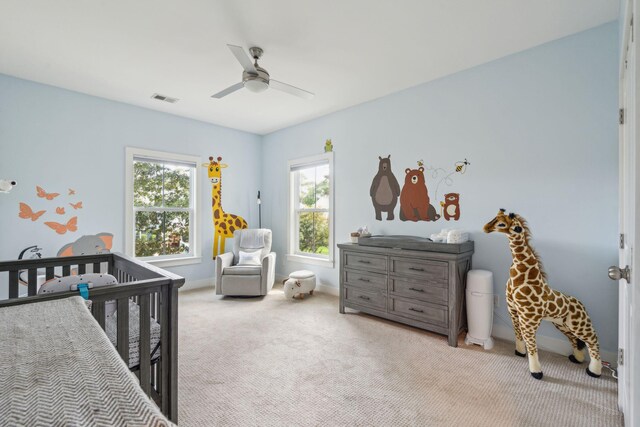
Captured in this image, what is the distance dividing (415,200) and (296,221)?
212cm

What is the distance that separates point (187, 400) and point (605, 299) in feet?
9.97

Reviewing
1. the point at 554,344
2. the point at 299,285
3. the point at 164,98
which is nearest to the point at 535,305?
the point at 554,344

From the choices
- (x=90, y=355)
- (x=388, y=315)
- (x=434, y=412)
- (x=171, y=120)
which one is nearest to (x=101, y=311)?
(x=90, y=355)

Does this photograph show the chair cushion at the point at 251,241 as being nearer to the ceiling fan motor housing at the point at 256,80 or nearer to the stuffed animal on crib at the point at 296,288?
the stuffed animal on crib at the point at 296,288

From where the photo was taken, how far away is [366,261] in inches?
129

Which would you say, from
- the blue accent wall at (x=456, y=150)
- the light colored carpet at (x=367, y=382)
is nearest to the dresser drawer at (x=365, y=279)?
the light colored carpet at (x=367, y=382)

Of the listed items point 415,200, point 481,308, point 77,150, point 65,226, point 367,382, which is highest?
point 77,150

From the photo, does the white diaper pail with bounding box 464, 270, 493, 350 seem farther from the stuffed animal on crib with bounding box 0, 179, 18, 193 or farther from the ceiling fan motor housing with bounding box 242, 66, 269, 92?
the stuffed animal on crib with bounding box 0, 179, 18, 193

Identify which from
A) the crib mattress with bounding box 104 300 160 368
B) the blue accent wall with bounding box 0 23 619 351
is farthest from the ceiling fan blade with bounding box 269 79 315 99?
the crib mattress with bounding box 104 300 160 368

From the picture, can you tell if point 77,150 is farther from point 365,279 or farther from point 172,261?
point 365,279

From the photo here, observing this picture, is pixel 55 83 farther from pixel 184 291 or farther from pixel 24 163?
pixel 184 291

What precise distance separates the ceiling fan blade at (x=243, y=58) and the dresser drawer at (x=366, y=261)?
2.05 meters

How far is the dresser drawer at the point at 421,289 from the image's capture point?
2714mm

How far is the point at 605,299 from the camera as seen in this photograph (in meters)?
2.32
